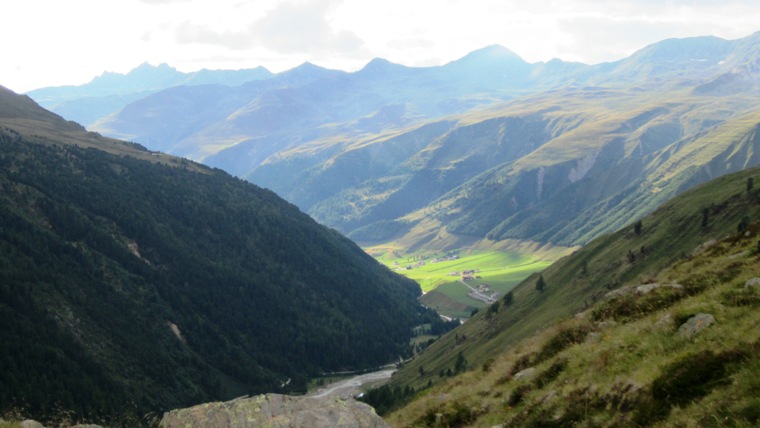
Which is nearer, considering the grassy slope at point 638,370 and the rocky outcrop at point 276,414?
the grassy slope at point 638,370

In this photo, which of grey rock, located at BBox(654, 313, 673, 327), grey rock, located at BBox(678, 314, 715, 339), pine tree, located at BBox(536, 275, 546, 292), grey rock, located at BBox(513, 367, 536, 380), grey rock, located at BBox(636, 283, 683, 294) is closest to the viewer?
grey rock, located at BBox(678, 314, 715, 339)

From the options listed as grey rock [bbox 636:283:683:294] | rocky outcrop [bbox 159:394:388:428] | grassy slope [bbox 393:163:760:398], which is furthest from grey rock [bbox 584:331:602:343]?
grassy slope [bbox 393:163:760:398]

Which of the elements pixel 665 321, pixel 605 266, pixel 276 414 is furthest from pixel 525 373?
pixel 605 266

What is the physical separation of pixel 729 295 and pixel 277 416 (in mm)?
22357

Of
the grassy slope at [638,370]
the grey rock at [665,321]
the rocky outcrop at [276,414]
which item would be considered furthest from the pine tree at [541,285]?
the rocky outcrop at [276,414]

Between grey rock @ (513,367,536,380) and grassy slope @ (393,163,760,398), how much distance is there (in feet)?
306

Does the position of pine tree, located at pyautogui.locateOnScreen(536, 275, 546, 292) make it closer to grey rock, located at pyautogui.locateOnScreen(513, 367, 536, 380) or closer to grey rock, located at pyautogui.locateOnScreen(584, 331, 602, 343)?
grey rock, located at pyautogui.locateOnScreen(584, 331, 602, 343)

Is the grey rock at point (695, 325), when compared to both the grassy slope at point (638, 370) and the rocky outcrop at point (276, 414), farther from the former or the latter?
the rocky outcrop at point (276, 414)

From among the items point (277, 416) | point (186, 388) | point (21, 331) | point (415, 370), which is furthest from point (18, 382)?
point (277, 416)

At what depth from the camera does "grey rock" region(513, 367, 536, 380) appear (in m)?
29.9

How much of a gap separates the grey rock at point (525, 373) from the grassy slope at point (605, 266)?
306ft

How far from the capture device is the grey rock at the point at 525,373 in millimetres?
29930

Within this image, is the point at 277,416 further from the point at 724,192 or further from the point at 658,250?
the point at 724,192

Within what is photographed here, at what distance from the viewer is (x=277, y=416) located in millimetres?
28406
